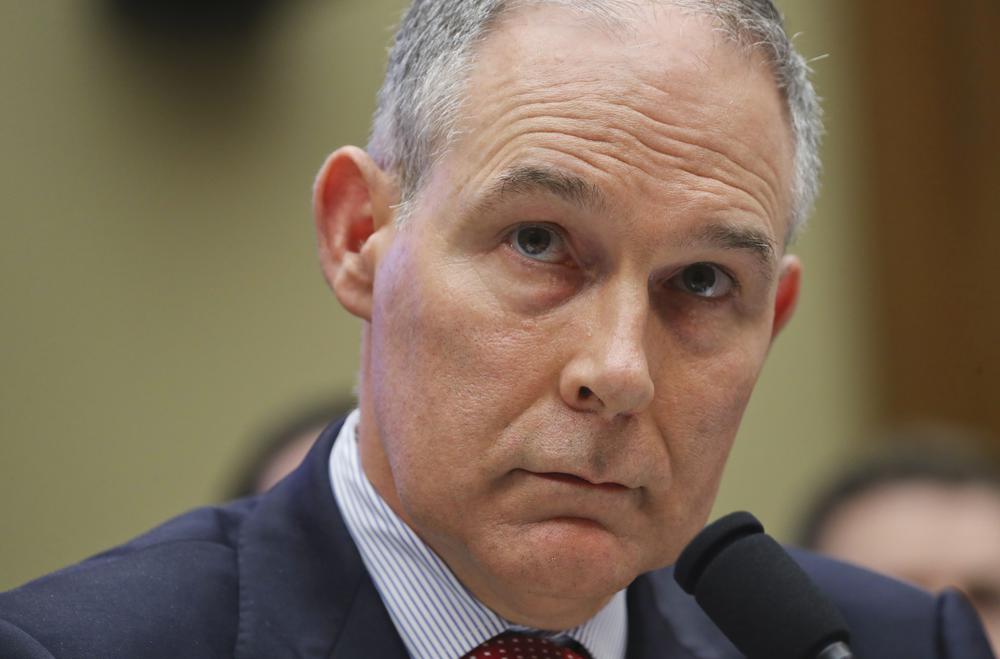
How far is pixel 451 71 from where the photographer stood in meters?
2.26

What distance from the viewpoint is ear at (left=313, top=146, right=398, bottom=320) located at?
2.37 m

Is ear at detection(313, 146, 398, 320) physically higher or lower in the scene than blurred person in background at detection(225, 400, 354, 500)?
higher

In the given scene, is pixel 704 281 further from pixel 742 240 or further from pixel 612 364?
pixel 612 364

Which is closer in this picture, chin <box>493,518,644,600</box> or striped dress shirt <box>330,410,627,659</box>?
chin <box>493,518,644,600</box>

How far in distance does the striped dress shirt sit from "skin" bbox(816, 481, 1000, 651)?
5.39 feet

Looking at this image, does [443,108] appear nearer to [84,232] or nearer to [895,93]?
[84,232]

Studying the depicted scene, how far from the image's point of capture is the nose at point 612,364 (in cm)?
202

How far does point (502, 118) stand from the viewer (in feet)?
7.14

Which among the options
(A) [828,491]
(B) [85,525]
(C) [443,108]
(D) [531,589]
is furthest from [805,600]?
(B) [85,525]

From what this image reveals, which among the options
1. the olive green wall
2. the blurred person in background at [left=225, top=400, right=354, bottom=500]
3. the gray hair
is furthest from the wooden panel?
the gray hair

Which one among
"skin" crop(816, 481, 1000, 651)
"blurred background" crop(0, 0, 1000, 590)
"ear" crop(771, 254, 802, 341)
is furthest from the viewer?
Answer: "blurred background" crop(0, 0, 1000, 590)

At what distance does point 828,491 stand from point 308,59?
2.33m

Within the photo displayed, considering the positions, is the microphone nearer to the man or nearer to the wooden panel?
the man

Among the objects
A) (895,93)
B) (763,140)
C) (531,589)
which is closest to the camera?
(531,589)
